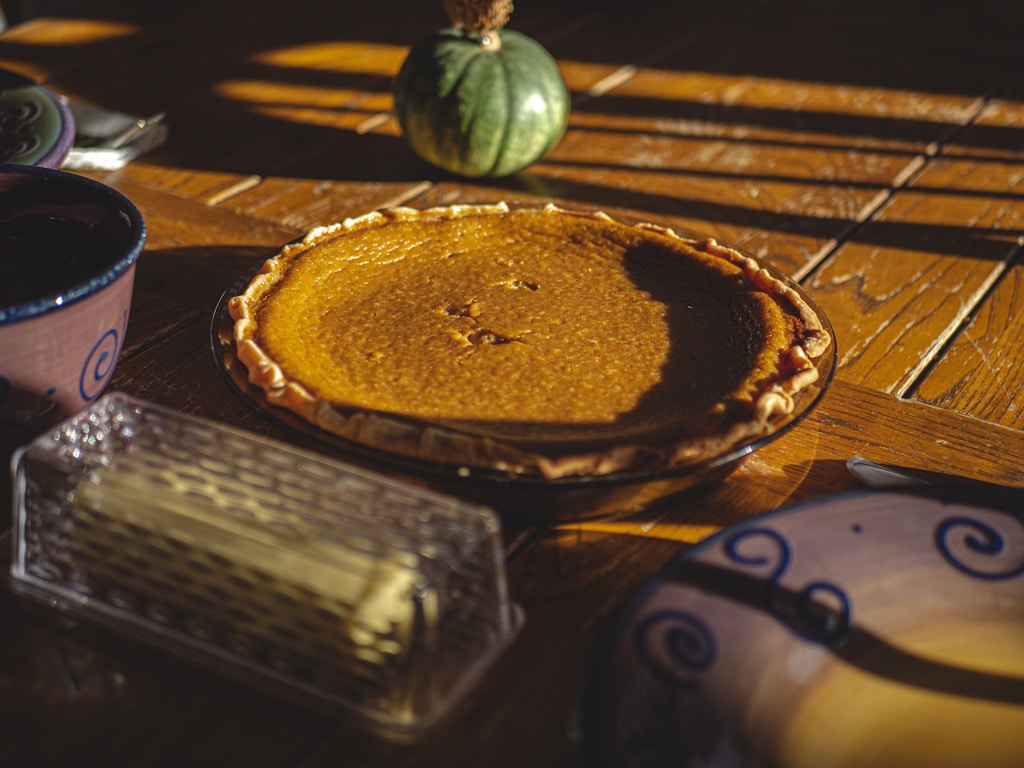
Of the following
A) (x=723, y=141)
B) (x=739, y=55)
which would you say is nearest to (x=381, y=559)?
(x=723, y=141)

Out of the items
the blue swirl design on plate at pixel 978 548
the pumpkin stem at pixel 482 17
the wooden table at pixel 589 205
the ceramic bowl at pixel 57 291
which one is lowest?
the wooden table at pixel 589 205

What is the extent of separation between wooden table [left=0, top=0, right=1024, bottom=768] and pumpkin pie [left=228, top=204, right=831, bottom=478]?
0.08 m

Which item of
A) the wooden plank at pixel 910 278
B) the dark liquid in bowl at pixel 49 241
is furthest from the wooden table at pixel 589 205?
the dark liquid in bowl at pixel 49 241

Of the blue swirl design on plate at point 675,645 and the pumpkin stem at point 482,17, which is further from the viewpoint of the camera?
the pumpkin stem at point 482,17

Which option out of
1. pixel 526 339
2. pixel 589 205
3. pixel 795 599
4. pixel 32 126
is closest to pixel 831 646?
pixel 795 599

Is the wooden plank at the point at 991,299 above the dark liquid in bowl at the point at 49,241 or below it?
below

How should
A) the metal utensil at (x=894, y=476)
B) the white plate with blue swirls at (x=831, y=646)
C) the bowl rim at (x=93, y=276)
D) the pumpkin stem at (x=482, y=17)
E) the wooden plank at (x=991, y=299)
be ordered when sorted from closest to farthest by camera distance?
the white plate with blue swirls at (x=831, y=646) < the bowl rim at (x=93, y=276) < the metal utensil at (x=894, y=476) < the wooden plank at (x=991, y=299) < the pumpkin stem at (x=482, y=17)

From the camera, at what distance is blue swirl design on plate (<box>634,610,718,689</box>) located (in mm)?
576

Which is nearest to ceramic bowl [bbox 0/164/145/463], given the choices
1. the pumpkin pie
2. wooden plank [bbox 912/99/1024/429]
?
the pumpkin pie

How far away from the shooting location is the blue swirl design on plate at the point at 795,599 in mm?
627

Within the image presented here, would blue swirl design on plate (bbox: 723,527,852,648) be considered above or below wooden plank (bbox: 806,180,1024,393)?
above

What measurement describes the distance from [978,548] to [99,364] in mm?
669

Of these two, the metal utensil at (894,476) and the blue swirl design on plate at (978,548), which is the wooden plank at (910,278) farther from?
the blue swirl design on plate at (978,548)

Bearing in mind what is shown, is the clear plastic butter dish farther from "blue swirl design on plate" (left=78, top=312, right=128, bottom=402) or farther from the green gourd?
the green gourd
